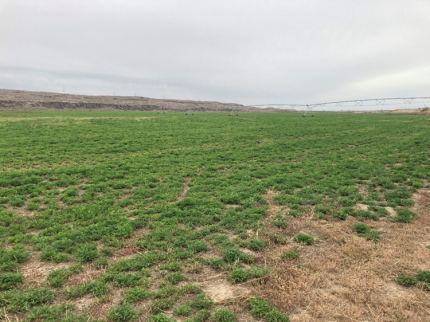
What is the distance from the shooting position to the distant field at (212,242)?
5.08 meters

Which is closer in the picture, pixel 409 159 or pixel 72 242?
pixel 72 242

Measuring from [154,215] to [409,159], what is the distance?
19784 millimetres

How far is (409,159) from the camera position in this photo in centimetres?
1834

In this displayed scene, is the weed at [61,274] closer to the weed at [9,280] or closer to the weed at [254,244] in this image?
the weed at [9,280]

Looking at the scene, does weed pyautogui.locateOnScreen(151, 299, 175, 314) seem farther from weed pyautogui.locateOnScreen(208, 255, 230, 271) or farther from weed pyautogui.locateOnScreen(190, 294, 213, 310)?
weed pyautogui.locateOnScreen(208, 255, 230, 271)

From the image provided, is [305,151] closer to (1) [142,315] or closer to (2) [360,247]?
(2) [360,247]

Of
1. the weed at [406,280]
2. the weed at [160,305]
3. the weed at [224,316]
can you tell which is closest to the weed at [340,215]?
the weed at [406,280]

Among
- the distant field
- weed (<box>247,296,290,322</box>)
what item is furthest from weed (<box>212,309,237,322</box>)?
weed (<box>247,296,290,322</box>)

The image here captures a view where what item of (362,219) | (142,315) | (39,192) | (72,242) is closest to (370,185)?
(362,219)

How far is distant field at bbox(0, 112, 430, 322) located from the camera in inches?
200

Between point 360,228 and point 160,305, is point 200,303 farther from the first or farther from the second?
point 360,228

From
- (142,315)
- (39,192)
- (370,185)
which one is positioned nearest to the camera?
(142,315)

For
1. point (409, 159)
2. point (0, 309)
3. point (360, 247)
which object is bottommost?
point (0, 309)

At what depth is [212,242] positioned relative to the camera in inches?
301
